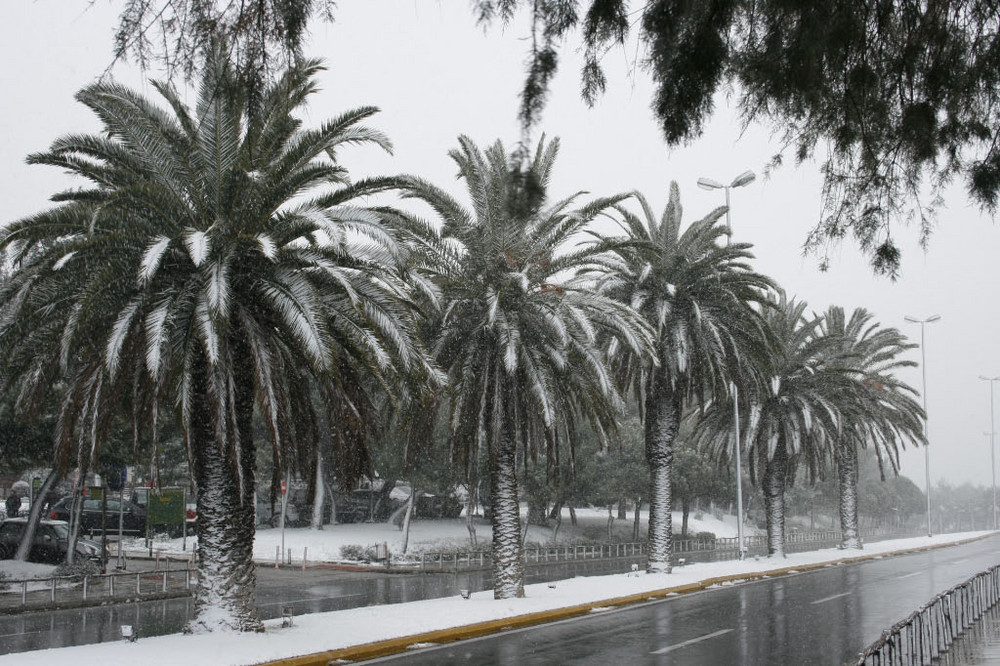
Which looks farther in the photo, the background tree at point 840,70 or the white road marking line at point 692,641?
the white road marking line at point 692,641

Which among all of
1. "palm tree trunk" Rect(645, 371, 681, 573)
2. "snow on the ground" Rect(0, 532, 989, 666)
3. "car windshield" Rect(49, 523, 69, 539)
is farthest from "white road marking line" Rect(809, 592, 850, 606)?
"car windshield" Rect(49, 523, 69, 539)

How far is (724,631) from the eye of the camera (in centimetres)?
1677

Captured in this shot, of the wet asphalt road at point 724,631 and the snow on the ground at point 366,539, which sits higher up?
the wet asphalt road at point 724,631

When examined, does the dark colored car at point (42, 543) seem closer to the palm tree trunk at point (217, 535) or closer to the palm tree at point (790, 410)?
the palm tree trunk at point (217, 535)

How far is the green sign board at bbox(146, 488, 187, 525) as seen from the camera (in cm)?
3553

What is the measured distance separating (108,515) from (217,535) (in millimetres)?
40160

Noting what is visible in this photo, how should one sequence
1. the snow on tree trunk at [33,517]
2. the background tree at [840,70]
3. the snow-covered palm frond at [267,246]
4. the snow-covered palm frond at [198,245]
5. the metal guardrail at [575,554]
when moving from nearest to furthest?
the background tree at [840,70] → the snow-covered palm frond at [198,245] → the snow-covered palm frond at [267,246] → the snow on tree trunk at [33,517] → the metal guardrail at [575,554]

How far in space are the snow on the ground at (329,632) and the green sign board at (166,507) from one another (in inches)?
700

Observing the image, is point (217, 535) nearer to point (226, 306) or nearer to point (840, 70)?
point (226, 306)

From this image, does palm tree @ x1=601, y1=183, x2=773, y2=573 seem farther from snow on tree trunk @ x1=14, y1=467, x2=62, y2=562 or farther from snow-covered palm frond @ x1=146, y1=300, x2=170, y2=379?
snow on tree trunk @ x1=14, y1=467, x2=62, y2=562

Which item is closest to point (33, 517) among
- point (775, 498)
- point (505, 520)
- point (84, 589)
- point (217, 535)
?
point (84, 589)

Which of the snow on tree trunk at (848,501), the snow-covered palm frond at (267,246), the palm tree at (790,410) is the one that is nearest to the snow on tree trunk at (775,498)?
the palm tree at (790,410)

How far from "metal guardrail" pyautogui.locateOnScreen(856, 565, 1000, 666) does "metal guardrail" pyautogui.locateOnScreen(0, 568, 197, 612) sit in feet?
67.7

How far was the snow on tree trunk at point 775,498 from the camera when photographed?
38.4 m
